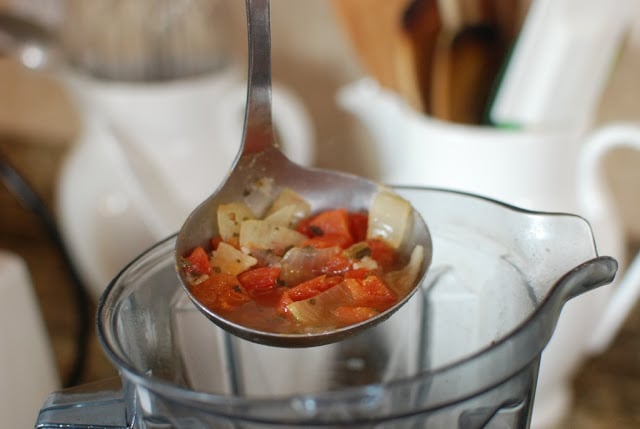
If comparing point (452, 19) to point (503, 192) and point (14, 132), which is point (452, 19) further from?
point (14, 132)

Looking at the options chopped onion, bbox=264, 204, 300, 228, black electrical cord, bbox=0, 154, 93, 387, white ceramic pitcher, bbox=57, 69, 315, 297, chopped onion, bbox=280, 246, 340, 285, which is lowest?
black electrical cord, bbox=0, 154, 93, 387

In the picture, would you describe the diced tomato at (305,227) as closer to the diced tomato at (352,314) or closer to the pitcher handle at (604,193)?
the diced tomato at (352,314)

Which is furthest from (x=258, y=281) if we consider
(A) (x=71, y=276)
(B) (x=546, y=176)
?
(A) (x=71, y=276)

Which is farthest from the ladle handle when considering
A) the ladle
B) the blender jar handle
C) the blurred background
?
the blurred background

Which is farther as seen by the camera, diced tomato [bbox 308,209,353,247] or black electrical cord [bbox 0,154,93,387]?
black electrical cord [bbox 0,154,93,387]

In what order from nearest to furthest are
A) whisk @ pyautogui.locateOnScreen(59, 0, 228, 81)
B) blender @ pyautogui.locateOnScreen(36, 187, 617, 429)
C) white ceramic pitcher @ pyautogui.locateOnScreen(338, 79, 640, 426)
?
blender @ pyautogui.locateOnScreen(36, 187, 617, 429) → white ceramic pitcher @ pyautogui.locateOnScreen(338, 79, 640, 426) → whisk @ pyautogui.locateOnScreen(59, 0, 228, 81)

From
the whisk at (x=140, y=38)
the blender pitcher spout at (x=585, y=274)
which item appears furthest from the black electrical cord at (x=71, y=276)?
the blender pitcher spout at (x=585, y=274)

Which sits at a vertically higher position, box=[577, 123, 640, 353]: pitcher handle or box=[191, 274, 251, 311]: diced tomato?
box=[191, 274, 251, 311]: diced tomato

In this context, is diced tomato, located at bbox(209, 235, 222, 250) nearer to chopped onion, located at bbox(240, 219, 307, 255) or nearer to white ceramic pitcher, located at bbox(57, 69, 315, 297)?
chopped onion, located at bbox(240, 219, 307, 255)
